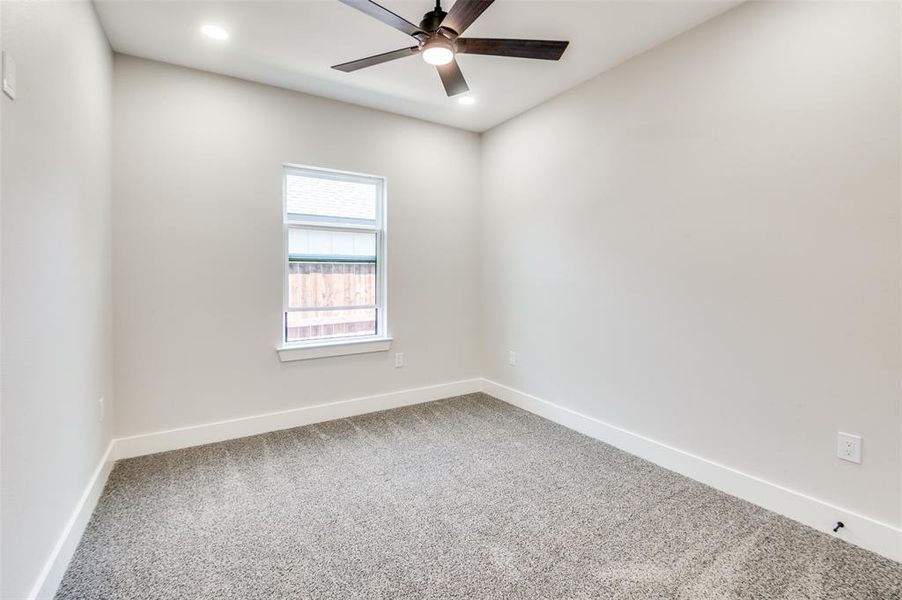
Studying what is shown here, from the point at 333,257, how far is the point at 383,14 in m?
2.10

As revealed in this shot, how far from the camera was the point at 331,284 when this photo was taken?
3.62 metres

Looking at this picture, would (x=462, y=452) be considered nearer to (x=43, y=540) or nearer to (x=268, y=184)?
(x=43, y=540)

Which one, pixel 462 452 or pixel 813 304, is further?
pixel 462 452

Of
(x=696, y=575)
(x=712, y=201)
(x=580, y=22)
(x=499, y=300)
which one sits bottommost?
(x=696, y=575)

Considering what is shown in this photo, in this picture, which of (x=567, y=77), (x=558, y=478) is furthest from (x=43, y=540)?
(x=567, y=77)

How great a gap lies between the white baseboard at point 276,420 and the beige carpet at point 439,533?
12 cm

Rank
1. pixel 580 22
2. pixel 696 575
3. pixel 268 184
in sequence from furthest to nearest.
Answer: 1. pixel 268 184
2. pixel 580 22
3. pixel 696 575

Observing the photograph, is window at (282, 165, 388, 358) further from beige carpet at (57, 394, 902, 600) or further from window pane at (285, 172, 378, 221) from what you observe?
beige carpet at (57, 394, 902, 600)

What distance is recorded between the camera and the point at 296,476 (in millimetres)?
2568

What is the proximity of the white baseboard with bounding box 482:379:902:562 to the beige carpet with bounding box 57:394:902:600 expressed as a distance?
66 mm

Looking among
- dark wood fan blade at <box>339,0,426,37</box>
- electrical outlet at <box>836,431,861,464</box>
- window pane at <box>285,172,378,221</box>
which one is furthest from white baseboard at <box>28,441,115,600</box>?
electrical outlet at <box>836,431,861,464</box>

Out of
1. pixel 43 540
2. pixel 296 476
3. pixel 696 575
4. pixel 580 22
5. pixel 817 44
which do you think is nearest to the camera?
pixel 43 540

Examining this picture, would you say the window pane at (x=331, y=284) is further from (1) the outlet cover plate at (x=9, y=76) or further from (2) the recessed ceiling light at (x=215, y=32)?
(1) the outlet cover plate at (x=9, y=76)

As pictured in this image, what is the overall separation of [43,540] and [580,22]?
3427mm
